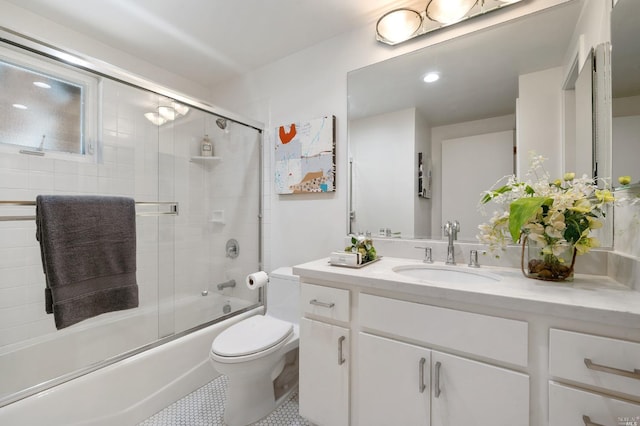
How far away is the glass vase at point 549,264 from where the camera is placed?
1010 mm

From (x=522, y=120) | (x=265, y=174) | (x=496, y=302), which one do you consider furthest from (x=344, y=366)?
(x=265, y=174)

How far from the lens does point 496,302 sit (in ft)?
2.78

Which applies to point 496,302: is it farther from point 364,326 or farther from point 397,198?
point 397,198

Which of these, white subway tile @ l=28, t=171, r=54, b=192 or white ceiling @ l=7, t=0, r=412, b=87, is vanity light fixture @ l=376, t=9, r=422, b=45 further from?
white subway tile @ l=28, t=171, r=54, b=192

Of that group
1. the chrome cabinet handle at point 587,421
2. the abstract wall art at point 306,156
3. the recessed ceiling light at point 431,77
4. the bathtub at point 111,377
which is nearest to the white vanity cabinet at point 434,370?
the chrome cabinet handle at point 587,421

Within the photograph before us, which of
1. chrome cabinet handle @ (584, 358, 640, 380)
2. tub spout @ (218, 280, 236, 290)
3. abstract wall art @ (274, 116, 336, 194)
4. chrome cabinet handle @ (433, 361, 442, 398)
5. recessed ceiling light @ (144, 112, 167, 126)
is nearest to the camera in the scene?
chrome cabinet handle @ (584, 358, 640, 380)

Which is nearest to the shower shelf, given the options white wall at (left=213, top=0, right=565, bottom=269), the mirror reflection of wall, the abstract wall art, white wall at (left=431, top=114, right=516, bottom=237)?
white wall at (left=213, top=0, right=565, bottom=269)

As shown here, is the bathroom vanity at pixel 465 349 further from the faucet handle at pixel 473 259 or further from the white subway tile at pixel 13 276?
the white subway tile at pixel 13 276

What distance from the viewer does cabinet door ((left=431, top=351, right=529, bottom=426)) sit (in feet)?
2.71

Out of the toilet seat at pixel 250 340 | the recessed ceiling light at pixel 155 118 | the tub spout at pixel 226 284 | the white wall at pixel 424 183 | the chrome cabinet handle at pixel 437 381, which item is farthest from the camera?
the tub spout at pixel 226 284

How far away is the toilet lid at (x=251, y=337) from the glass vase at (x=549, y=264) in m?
1.22

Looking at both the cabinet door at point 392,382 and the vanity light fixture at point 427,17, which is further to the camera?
the vanity light fixture at point 427,17

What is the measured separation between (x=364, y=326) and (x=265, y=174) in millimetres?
1493

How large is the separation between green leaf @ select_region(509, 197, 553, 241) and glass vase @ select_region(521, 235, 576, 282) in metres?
0.17
